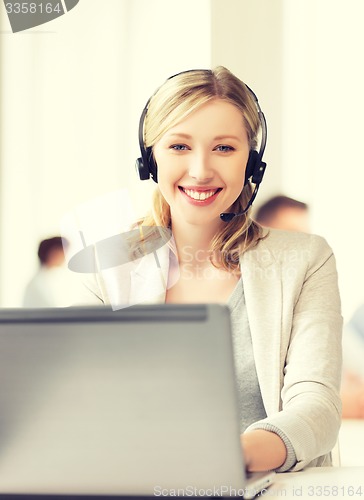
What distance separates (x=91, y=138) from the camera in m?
2.43

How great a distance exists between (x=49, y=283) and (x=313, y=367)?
1.47 metres

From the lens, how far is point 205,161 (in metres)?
1.28

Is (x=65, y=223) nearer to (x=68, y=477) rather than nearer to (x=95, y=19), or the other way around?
(x=95, y=19)

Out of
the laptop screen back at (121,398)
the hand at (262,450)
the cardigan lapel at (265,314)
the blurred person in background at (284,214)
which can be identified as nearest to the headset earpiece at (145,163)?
the cardigan lapel at (265,314)

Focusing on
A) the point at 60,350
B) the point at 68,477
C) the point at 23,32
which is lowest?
the point at 68,477

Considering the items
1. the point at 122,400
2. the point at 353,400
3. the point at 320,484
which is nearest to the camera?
the point at 122,400

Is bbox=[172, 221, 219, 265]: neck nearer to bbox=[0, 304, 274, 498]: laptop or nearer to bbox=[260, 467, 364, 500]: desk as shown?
bbox=[260, 467, 364, 500]: desk

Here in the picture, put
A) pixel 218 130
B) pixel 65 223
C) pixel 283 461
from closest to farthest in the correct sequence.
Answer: pixel 283 461, pixel 218 130, pixel 65 223

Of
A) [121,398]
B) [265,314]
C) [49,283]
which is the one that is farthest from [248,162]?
[49,283]

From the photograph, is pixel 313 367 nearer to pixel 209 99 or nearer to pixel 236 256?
pixel 236 256

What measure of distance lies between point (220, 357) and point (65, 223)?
1.92 meters

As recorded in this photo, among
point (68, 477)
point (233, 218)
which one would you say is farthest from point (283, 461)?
point (233, 218)

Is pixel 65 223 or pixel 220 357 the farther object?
pixel 65 223

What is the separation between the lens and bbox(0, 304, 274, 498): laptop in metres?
0.55
